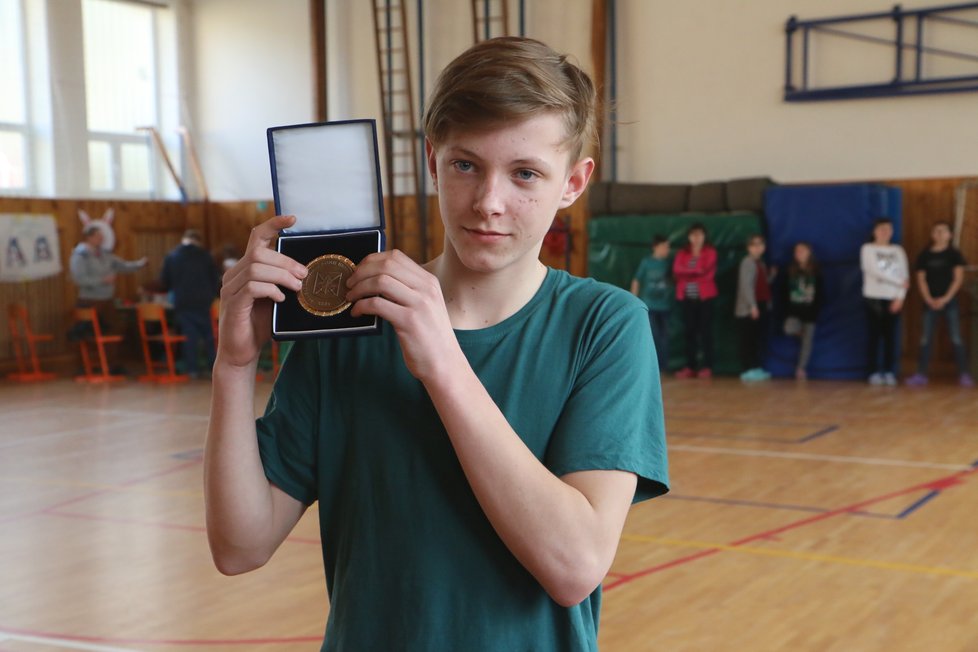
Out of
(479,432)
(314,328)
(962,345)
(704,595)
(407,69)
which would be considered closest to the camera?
(479,432)

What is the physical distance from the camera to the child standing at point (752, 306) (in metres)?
11.2

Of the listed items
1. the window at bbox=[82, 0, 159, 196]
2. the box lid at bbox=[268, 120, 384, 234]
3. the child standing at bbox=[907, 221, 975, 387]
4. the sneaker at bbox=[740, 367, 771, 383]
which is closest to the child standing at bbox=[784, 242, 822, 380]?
the sneaker at bbox=[740, 367, 771, 383]

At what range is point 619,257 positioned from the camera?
40.8ft

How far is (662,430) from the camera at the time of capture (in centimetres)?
129

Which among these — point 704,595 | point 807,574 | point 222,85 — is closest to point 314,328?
point 704,595

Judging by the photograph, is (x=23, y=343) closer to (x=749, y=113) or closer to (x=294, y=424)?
(x=749, y=113)

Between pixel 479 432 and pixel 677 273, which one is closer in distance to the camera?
→ pixel 479 432

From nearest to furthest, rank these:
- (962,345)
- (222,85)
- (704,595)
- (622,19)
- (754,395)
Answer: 1. (704,595)
2. (754,395)
3. (962,345)
4. (622,19)
5. (222,85)

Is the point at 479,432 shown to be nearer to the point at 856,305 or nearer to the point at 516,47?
the point at 516,47

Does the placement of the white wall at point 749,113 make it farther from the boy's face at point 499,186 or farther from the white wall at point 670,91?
the boy's face at point 499,186

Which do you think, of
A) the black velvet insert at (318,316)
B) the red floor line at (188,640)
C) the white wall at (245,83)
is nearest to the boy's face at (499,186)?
the black velvet insert at (318,316)

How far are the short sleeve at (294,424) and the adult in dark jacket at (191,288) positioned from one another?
10.8m

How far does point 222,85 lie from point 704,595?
1323cm

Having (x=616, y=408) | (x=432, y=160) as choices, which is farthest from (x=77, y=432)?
(x=616, y=408)
